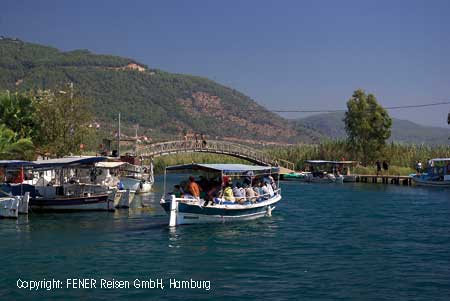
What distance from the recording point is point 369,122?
288 ft

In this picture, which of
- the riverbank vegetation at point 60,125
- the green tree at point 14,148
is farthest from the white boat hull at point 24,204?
the riverbank vegetation at point 60,125

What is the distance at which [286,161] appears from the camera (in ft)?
330

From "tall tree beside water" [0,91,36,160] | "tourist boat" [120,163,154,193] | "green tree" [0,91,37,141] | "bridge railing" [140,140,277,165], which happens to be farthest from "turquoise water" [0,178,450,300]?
"bridge railing" [140,140,277,165]

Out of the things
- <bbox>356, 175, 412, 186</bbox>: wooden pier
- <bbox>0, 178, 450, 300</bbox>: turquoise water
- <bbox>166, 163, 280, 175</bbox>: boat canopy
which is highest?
<bbox>166, 163, 280, 175</bbox>: boat canopy

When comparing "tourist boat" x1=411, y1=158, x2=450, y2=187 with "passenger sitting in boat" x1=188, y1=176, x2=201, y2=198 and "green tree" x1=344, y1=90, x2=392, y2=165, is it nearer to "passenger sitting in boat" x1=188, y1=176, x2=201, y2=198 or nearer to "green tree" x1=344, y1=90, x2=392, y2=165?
"green tree" x1=344, y1=90, x2=392, y2=165

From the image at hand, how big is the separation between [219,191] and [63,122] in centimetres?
3226

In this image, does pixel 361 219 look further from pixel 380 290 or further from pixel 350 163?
pixel 350 163

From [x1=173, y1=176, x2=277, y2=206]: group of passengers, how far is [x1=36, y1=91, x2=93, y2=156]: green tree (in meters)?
29.2

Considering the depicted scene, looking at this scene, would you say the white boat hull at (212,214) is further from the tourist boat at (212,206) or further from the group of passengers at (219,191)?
the group of passengers at (219,191)

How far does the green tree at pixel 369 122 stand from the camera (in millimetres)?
87688

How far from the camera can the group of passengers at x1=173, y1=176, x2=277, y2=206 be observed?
32219 millimetres

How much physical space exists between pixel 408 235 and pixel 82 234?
51.9 ft

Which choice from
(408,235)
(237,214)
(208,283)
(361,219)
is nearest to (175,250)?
(208,283)

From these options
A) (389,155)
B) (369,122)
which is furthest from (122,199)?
(389,155)
